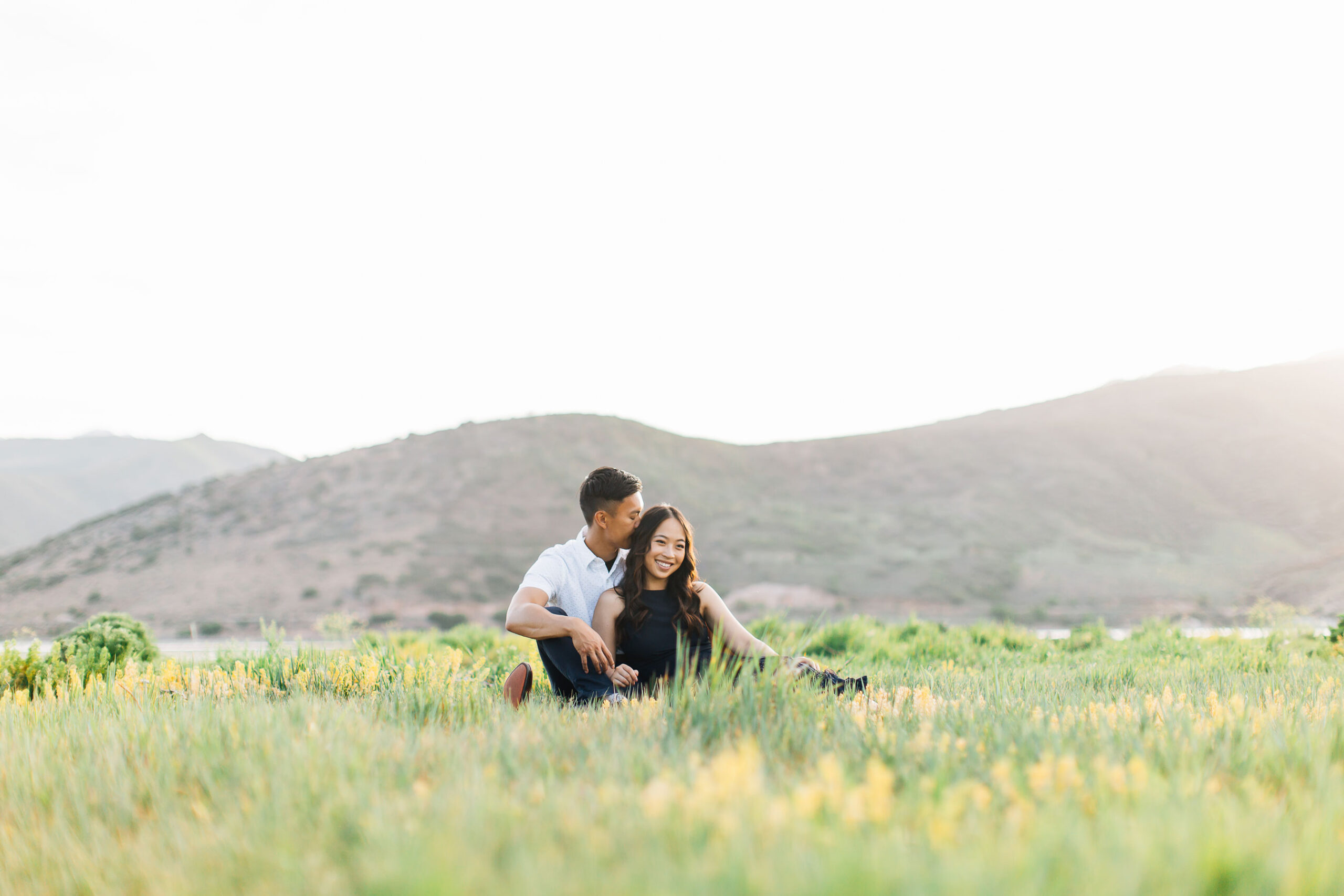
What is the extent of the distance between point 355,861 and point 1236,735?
3176 mm

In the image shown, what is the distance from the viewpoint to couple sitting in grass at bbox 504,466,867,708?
5020 millimetres

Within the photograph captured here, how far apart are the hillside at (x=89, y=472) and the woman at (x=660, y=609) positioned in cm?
10825

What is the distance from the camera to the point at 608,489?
17.5 feet

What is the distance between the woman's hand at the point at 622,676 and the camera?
4.97 metres

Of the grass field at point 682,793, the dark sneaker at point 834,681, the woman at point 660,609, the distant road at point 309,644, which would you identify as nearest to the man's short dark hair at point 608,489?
the woman at point 660,609

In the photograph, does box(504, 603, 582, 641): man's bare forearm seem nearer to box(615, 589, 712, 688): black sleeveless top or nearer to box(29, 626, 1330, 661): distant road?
box(615, 589, 712, 688): black sleeveless top

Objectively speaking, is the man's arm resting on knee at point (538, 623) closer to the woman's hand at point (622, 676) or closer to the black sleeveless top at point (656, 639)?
the woman's hand at point (622, 676)

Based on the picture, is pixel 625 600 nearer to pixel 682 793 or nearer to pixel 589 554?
pixel 589 554

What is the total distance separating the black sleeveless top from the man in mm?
183

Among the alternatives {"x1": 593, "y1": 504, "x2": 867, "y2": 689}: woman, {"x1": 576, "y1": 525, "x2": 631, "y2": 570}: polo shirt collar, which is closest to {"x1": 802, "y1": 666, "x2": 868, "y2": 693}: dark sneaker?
{"x1": 593, "y1": 504, "x2": 867, "y2": 689}: woman

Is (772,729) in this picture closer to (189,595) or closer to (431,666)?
(431,666)

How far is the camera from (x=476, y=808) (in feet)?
7.14

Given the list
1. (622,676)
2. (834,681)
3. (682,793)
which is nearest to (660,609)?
(622,676)

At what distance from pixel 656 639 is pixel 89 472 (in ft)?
598
